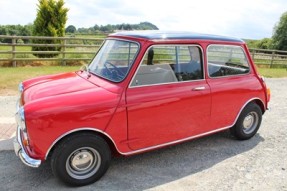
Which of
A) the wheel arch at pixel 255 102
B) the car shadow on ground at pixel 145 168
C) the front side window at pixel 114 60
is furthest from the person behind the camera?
the wheel arch at pixel 255 102

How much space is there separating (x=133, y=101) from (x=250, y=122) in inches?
101

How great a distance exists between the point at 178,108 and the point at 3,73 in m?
7.52

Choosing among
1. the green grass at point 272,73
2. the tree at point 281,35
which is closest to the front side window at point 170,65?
the green grass at point 272,73

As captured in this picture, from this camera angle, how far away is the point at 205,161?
4465 mm

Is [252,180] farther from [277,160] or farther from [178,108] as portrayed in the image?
[178,108]

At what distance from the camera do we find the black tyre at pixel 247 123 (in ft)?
16.7

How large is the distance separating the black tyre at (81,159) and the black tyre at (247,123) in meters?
2.45

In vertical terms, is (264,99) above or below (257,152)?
above

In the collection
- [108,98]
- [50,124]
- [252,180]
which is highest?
[108,98]

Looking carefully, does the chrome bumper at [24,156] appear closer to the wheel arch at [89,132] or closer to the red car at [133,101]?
the red car at [133,101]

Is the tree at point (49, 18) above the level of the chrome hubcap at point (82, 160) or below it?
above

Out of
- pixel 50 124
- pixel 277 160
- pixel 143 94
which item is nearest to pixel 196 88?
pixel 143 94

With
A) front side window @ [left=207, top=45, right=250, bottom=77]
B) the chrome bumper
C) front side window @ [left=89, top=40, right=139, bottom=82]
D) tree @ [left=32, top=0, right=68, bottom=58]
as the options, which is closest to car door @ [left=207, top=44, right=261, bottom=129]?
front side window @ [left=207, top=45, right=250, bottom=77]

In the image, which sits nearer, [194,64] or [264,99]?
[194,64]
